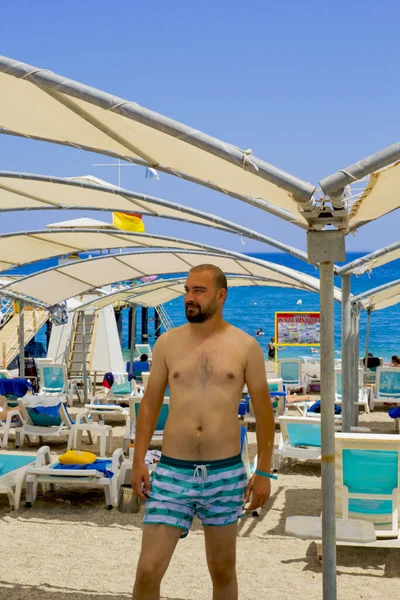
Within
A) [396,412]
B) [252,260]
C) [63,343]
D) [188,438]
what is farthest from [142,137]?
[63,343]

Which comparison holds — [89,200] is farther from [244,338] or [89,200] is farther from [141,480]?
[141,480]

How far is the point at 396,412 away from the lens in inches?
487

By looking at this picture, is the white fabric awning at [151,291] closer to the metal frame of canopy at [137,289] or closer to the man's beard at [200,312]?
the metal frame of canopy at [137,289]

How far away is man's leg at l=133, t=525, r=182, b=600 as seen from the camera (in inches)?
138

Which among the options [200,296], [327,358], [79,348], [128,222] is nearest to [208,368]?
[200,296]

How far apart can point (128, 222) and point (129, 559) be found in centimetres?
663

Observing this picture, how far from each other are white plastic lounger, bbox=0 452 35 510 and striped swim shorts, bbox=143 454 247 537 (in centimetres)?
437

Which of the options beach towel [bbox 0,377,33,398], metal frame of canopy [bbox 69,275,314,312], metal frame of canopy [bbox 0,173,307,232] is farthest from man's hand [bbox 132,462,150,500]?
metal frame of canopy [bbox 69,275,314,312]

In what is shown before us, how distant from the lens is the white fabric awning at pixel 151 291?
18.2 metres

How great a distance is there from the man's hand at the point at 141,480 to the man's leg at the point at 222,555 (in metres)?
0.32

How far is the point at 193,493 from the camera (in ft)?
11.9

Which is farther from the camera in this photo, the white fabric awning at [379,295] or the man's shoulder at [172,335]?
the white fabric awning at [379,295]

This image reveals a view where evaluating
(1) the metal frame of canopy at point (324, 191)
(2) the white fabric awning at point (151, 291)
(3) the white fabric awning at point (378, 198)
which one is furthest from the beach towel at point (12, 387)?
(1) the metal frame of canopy at point (324, 191)

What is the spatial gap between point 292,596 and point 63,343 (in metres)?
18.0
